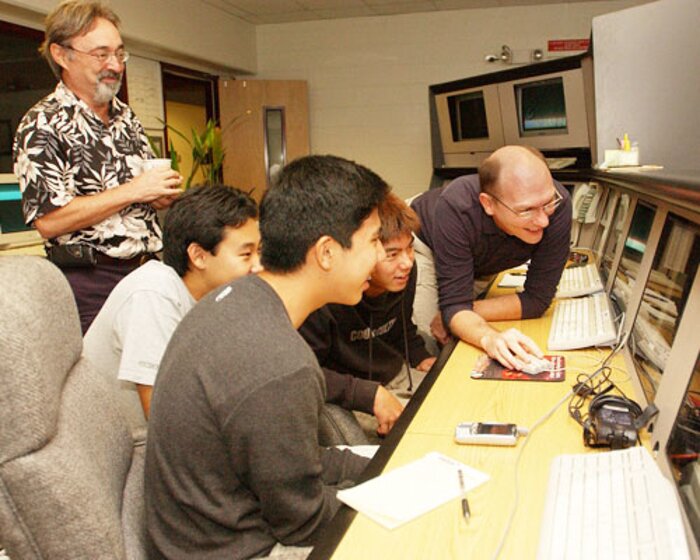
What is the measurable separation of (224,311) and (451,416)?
593mm

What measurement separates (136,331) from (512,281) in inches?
70.3

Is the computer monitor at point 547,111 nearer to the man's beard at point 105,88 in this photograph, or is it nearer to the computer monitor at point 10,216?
the man's beard at point 105,88

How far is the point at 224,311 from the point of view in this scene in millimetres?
1032

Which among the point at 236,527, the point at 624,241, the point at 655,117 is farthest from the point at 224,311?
the point at 655,117

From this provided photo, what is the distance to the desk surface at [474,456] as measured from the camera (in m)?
0.90

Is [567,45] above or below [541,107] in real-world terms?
above

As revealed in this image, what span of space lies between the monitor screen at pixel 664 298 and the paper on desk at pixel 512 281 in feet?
3.28

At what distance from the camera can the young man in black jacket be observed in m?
1.71

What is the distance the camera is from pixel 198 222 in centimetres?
173

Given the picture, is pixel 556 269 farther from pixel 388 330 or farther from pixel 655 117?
pixel 655 117

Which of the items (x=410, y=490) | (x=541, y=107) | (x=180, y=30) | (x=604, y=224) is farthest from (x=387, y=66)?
(x=410, y=490)

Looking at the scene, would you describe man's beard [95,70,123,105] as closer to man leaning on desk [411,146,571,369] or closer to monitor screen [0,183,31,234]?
man leaning on desk [411,146,571,369]

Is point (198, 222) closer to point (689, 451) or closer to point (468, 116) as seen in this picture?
point (689, 451)

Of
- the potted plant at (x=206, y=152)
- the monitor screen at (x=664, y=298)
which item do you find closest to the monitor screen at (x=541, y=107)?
the potted plant at (x=206, y=152)
